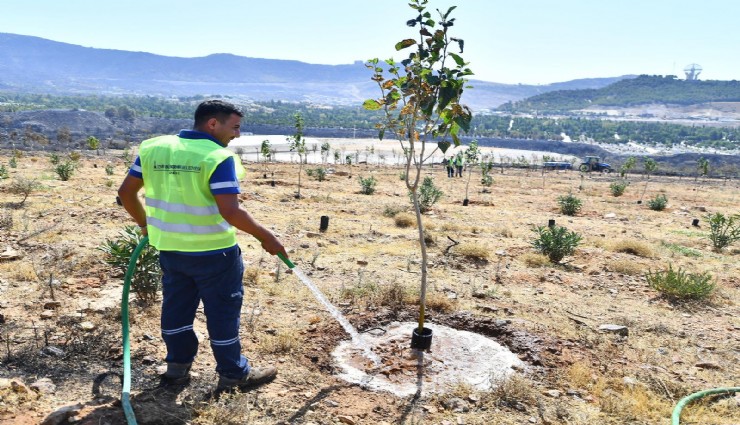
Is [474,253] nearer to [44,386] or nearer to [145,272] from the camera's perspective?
[145,272]

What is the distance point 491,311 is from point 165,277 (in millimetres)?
3800

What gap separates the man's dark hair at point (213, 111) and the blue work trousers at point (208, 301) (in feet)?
2.89

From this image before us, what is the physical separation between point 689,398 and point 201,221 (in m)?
3.89

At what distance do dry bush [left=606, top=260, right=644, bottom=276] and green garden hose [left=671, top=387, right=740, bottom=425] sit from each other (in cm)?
443

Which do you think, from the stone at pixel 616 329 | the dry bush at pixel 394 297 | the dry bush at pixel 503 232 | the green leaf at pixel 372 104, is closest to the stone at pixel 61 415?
the green leaf at pixel 372 104

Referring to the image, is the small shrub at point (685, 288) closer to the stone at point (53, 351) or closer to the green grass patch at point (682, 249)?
the green grass patch at point (682, 249)

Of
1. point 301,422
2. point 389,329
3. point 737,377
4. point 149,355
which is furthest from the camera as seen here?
point 389,329

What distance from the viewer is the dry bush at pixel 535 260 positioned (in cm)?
868

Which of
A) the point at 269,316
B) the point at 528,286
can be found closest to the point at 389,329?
the point at 269,316

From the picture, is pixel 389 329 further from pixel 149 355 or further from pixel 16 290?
pixel 16 290

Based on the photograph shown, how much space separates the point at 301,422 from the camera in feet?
11.4

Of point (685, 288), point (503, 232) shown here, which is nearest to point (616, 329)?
point (685, 288)

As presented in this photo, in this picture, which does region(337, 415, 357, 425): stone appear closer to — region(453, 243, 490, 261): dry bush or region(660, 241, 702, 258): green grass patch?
region(453, 243, 490, 261): dry bush

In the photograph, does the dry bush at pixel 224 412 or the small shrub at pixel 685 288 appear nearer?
the dry bush at pixel 224 412
